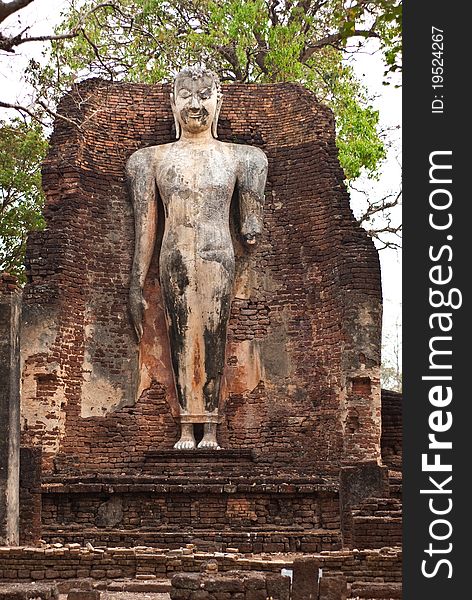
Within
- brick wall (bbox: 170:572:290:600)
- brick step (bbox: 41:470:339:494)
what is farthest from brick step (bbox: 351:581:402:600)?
brick step (bbox: 41:470:339:494)

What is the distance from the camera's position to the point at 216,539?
1504 centimetres

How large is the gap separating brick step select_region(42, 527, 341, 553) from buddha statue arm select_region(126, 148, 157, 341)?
11.3 feet

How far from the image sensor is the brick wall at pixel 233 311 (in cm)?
1725

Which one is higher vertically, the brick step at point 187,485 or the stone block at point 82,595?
the brick step at point 187,485

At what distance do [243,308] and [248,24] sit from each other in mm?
6748

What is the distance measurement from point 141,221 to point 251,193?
1440mm

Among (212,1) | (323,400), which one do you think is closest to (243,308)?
(323,400)

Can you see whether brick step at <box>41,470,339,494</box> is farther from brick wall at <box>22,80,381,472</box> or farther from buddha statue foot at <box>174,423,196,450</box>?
buddha statue foot at <box>174,423,196,450</box>

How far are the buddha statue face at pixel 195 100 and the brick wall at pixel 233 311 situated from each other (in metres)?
0.49

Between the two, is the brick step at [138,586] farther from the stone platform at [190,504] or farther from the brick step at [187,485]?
the brick step at [187,485]

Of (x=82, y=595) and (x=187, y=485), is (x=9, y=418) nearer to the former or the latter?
(x=187, y=485)

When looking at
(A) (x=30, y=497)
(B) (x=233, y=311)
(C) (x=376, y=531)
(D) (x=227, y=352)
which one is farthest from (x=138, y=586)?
(B) (x=233, y=311)

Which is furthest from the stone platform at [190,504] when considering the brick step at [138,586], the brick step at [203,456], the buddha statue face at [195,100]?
the buddha statue face at [195,100]

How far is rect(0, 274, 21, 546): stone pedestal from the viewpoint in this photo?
14023mm
